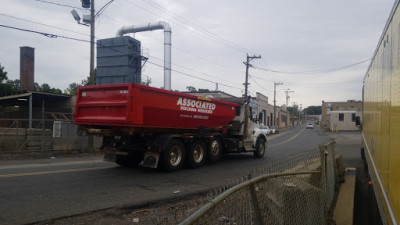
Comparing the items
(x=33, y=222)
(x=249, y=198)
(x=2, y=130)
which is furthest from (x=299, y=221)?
(x=2, y=130)

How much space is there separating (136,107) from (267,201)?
22.2ft

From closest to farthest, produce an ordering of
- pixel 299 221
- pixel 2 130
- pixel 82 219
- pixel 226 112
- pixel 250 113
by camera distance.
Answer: pixel 299 221 < pixel 82 219 < pixel 226 112 < pixel 250 113 < pixel 2 130

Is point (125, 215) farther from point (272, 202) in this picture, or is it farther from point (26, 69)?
point (26, 69)

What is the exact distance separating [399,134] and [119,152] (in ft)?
29.6

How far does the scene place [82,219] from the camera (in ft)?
19.7

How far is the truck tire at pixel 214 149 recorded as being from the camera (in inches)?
529

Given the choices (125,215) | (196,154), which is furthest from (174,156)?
(125,215)

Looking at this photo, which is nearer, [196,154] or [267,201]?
[267,201]

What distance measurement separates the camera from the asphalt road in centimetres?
646

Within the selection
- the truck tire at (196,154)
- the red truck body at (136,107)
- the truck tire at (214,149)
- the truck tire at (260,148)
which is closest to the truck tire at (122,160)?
the red truck body at (136,107)

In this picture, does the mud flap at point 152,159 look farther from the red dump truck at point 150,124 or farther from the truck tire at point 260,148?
the truck tire at point 260,148

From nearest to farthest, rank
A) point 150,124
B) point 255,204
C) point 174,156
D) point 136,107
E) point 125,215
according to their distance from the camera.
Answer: point 255,204
point 125,215
point 136,107
point 150,124
point 174,156

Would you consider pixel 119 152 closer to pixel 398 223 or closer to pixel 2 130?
pixel 398 223

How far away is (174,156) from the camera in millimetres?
11703
